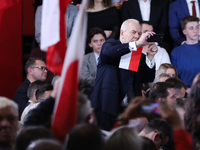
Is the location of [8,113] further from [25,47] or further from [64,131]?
[25,47]

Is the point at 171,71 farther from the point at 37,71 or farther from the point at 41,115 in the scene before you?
the point at 41,115

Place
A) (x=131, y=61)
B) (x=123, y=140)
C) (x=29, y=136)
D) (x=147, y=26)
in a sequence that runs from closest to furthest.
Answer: (x=123, y=140), (x=29, y=136), (x=131, y=61), (x=147, y=26)

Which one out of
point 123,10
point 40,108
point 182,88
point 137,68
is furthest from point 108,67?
point 123,10

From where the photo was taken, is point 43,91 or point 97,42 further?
point 97,42

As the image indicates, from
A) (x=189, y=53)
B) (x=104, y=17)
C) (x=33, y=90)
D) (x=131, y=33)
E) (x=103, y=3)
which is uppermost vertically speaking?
(x=103, y=3)

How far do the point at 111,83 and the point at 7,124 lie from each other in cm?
162

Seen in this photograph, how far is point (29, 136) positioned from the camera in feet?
6.71

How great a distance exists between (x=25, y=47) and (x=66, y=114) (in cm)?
449

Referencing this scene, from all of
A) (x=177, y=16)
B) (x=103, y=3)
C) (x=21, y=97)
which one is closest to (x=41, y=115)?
(x=21, y=97)

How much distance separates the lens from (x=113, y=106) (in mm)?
3793

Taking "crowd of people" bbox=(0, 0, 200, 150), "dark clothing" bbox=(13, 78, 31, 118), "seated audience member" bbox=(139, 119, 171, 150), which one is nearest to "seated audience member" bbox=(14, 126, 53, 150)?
"crowd of people" bbox=(0, 0, 200, 150)

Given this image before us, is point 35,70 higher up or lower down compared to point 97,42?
lower down

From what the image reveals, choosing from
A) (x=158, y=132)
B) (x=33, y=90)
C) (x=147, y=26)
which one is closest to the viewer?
(x=158, y=132)

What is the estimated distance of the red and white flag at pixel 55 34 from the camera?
2.59m
